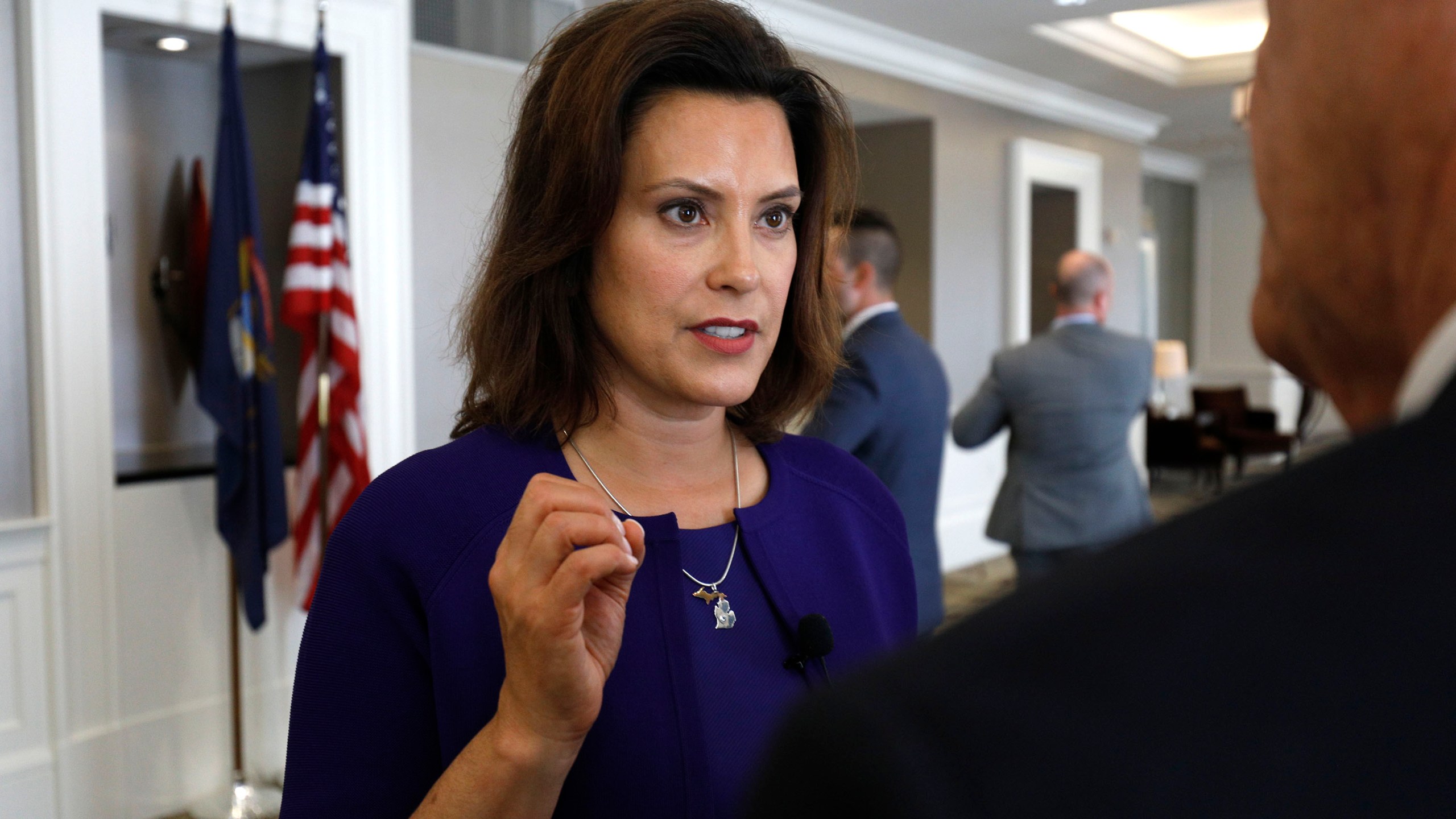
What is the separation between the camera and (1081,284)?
420 cm

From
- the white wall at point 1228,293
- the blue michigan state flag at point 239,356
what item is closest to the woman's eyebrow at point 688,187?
the blue michigan state flag at point 239,356

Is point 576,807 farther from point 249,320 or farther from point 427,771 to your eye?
point 249,320

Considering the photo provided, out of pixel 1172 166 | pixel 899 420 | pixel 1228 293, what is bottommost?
pixel 899 420

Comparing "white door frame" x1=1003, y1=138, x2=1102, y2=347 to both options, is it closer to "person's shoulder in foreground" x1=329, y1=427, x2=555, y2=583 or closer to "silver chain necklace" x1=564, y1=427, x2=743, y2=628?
"silver chain necklace" x1=564, y1=427, x2=743, y2=628

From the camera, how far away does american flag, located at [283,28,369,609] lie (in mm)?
3805

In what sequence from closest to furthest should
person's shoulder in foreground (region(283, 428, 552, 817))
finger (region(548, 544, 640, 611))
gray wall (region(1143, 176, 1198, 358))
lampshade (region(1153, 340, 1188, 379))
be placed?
finger (region(548, 544, 640, 611)), person's shoulder in foreground (region(283, 428, 552, 817)), lampshade (region(1153, 340, 1188, 379)), gray wall (region(1143, 176, 1198, 358))

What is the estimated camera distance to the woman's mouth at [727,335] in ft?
4.00

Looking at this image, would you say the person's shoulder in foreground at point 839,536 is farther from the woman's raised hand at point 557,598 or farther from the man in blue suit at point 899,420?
the man in blue suit at point 899,420

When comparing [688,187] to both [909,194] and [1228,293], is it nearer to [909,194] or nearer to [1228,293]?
[909,194]

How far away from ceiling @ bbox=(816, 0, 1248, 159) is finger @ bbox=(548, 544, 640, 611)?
5775 mm

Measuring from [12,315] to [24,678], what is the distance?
1.13 meters

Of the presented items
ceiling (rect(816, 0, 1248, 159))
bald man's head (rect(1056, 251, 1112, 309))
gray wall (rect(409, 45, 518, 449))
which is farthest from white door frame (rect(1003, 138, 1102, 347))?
gray wall (rect(409, 45, 518, 449))

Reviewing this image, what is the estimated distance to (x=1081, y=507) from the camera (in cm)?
399

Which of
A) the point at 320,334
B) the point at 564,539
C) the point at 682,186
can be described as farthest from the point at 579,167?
the point at 320,334
